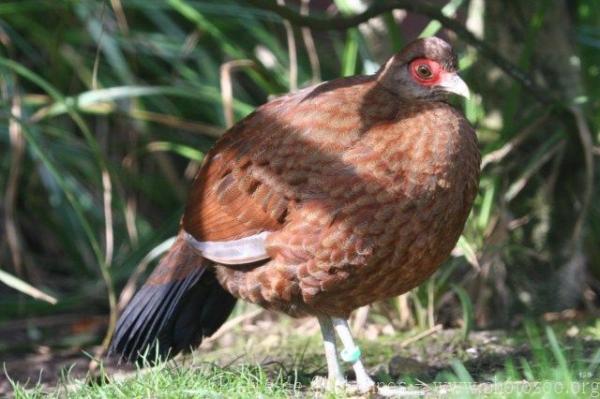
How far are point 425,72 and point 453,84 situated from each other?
107 millimetres

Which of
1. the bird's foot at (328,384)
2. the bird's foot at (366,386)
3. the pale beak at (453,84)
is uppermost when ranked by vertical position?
the pale beak at (453,84)

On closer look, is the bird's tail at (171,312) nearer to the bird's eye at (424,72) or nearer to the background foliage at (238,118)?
the background foliage at (238,118)

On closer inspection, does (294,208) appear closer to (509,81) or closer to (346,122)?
(346,122)

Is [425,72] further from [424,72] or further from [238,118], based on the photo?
[238,118]

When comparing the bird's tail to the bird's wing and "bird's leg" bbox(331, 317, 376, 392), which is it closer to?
the bird's wing

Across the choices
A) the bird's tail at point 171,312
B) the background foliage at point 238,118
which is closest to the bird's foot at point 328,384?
the bird's tail at point 171,312

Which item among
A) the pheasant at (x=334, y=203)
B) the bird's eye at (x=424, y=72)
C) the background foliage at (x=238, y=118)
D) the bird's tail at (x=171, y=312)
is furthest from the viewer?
the background foliage at (x=238, y=118)

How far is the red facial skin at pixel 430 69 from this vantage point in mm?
3680

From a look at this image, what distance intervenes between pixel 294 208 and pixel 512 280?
190 centimetres

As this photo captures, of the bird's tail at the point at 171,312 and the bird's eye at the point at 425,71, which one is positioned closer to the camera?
the bird's eye at the point at 425,71

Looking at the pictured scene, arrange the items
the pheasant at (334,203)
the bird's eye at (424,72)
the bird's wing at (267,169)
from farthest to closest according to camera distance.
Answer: the bird's eye at (424,72) → the bird's wing at (267,169) → the pheasant at (334,203)

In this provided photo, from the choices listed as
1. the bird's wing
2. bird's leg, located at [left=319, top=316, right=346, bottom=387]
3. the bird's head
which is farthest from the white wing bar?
the bird's head

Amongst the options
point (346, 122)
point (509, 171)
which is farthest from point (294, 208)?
point (509, 171)

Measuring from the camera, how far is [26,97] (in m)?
5.90
